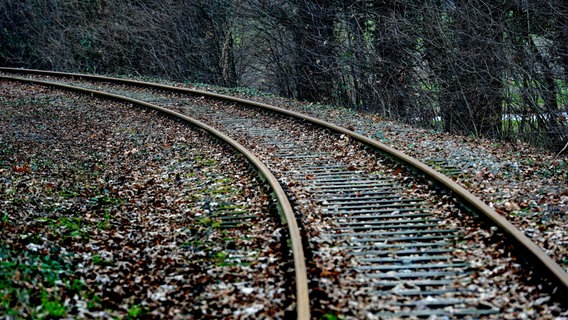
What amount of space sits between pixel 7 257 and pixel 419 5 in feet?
44.8

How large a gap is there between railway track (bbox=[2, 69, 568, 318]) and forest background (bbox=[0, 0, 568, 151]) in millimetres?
5837

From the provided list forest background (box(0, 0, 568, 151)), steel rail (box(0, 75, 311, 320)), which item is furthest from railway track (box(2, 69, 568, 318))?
forest background (box(0, 0, 568, 151))

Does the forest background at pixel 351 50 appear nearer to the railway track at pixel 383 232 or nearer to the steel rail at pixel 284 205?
the railway track at pixel 383 232

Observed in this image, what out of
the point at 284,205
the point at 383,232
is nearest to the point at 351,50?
the point at 284,205

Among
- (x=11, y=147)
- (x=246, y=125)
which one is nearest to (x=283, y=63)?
(x=246, y=125)

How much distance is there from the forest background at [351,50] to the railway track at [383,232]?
230 inches

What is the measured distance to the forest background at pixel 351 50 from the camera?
568 inches

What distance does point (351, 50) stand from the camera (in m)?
18.3

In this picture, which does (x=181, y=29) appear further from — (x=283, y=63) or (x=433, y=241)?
(x=433, y=241)

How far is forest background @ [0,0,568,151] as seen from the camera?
14438 millimetres

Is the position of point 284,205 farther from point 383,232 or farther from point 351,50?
point 351,50

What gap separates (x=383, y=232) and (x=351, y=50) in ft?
41.1

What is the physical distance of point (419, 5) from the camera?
16656 mm

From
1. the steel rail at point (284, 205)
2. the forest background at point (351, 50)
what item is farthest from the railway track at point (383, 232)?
the forest background at point (351, 50)
